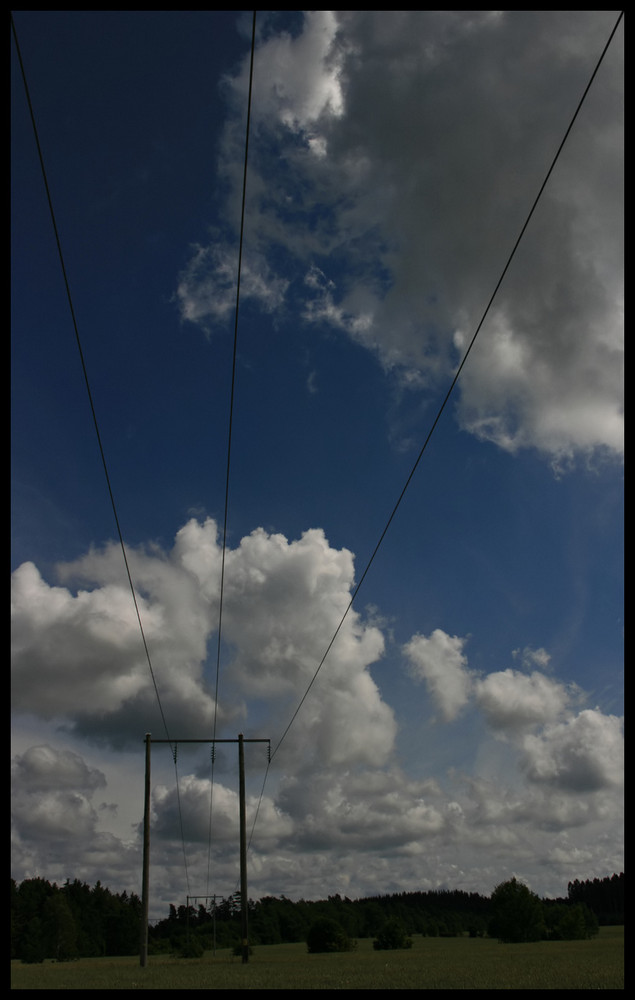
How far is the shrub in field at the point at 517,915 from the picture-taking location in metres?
115

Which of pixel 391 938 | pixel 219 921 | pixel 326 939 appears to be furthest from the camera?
pixel 219 921

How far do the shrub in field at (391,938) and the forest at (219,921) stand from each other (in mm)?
31077

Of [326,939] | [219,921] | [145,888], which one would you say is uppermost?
[145,888]

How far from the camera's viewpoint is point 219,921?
158125 millimetres

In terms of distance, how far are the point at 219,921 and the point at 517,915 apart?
6755cm

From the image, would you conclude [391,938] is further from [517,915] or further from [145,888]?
[145,888]

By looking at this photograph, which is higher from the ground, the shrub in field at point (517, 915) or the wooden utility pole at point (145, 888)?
the wooden utility pole at point (145, 888)

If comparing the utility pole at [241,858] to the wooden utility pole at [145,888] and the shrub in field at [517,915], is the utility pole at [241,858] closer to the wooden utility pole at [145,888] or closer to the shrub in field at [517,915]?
the wooden utility pole at [145,888]

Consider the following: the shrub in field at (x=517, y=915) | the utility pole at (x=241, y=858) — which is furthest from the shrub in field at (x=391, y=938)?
the utility pole at (x=241, y=858)

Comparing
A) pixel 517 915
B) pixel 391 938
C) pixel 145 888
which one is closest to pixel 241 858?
pixel 145 888

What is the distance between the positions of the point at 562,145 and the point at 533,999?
1132cm
